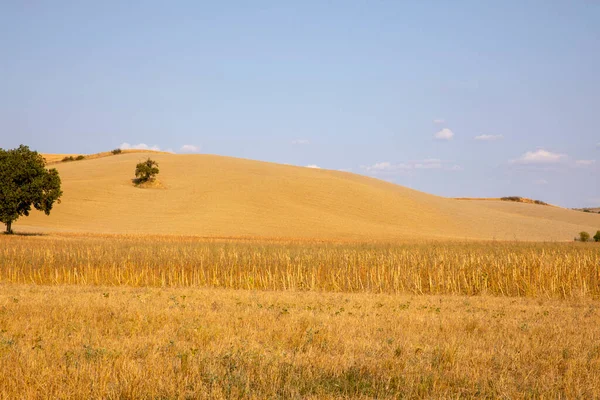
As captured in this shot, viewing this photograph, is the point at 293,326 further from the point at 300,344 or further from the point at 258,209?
the point at 258,209

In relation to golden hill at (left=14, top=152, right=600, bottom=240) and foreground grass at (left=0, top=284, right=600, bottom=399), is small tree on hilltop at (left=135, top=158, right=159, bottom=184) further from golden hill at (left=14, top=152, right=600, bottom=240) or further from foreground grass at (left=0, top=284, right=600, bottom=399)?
foreground grass at (left=0, top=284, right=600, bottom=399)

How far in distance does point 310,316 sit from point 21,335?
17.9 ft

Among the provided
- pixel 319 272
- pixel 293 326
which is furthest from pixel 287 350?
pixel 319 272

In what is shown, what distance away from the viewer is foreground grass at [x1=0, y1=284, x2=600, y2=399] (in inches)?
272

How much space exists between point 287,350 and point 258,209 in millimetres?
67253

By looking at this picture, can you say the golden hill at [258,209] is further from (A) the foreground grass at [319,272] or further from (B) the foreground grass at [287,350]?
(B) the foreground grass at [287,350]

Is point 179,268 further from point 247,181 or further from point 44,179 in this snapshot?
point 247,181

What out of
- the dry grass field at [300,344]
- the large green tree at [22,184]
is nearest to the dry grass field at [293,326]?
the dry grass field at [300,344]

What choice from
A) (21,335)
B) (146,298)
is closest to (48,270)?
(146,298)

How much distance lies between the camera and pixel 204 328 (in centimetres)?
1037

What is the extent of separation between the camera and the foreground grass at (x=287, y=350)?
6898 mm

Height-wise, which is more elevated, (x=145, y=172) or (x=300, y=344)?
(x=145, y=172)

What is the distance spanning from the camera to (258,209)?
76.1 meters

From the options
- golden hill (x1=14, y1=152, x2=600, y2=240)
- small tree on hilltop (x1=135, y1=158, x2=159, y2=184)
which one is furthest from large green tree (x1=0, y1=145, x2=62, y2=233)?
small tree on hilltop (x1=135, y1=158, x2=159, y2=184)
